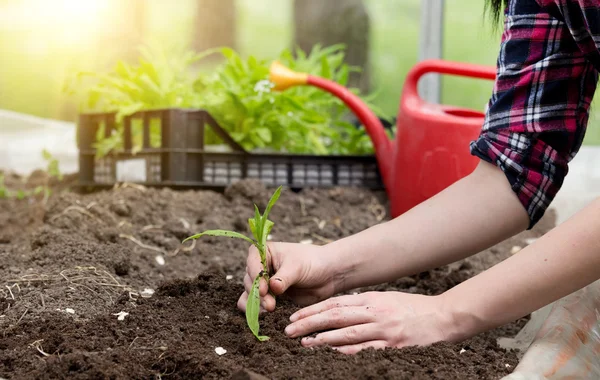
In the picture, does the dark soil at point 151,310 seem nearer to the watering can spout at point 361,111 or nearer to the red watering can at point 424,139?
the red watering can at point 424,139

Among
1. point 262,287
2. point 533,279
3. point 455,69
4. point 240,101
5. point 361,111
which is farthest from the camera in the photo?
point 240,101

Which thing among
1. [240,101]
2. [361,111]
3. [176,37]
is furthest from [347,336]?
[176,37]

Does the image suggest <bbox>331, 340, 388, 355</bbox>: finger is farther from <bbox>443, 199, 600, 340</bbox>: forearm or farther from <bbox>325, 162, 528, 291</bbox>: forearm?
<bbox>325, 162, 528, 291</bbox>: forearm

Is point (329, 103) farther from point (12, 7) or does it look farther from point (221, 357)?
point (221, 357)

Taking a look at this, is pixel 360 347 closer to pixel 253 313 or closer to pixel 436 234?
pixel 253 313

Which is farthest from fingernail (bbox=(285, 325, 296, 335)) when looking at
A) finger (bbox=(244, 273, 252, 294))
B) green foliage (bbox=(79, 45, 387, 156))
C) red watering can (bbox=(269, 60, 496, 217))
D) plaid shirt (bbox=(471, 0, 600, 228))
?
green foliage (bbox=(79, 45, 387, 156))

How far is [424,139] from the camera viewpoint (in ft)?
7.32

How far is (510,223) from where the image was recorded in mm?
1296

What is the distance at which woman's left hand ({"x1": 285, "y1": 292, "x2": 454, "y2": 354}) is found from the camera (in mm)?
1078

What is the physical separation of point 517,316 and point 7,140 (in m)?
2.82

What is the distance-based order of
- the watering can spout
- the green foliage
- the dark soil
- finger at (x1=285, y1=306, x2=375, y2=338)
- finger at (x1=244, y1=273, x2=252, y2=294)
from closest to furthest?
the dark soil, finger at (x1=285, y1=306, x2=375, y2=338), finger at (x1=244, y1=273, x2=252, y2=294), the watering can spout, the green foliage

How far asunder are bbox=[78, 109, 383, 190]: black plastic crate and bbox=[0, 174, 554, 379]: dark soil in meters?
0.32

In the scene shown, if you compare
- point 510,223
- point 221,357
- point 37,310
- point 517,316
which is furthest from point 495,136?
point 37,310

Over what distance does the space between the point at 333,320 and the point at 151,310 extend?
31 centimetres
